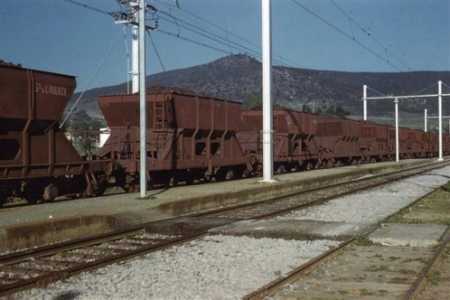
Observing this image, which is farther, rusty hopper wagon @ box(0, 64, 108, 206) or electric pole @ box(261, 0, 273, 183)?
electric pole @ box(261, 0, 273, 183)

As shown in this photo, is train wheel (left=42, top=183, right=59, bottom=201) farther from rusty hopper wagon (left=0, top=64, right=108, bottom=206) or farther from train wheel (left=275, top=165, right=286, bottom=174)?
train wheel (left=275, top=165, right=286, bottom=174)

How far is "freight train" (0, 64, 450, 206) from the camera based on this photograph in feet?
51.9

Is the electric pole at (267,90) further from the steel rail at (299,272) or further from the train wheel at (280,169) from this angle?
the steel rail at (299,272)

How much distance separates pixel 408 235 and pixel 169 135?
11477mm

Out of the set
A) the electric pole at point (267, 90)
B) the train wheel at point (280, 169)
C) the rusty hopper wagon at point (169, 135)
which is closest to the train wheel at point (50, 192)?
the rusty hopper wagon at point (169, 135)

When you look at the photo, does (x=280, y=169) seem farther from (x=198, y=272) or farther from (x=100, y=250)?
(x=198, y=272)

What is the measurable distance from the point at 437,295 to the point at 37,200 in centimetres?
1226

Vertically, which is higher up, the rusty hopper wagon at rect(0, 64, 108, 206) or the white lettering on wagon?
the white lettering on wagon

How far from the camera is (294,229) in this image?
1312cm

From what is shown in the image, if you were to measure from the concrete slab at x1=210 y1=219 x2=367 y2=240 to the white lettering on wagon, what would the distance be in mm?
6231

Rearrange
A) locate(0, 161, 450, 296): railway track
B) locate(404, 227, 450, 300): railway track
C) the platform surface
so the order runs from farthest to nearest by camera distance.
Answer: the platform surface < locate(0, 161, 450, 296): railway track < locate(404, 227, 450, 300): railway track

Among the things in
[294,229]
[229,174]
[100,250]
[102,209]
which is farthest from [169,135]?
[100,250]

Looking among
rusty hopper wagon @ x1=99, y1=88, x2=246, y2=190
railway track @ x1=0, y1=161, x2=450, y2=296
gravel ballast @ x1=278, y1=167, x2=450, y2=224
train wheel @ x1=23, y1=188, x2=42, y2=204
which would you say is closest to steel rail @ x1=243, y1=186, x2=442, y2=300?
railway track @ x1=0, y1=161, x2=450, y2=296

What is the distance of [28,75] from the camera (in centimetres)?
1585
